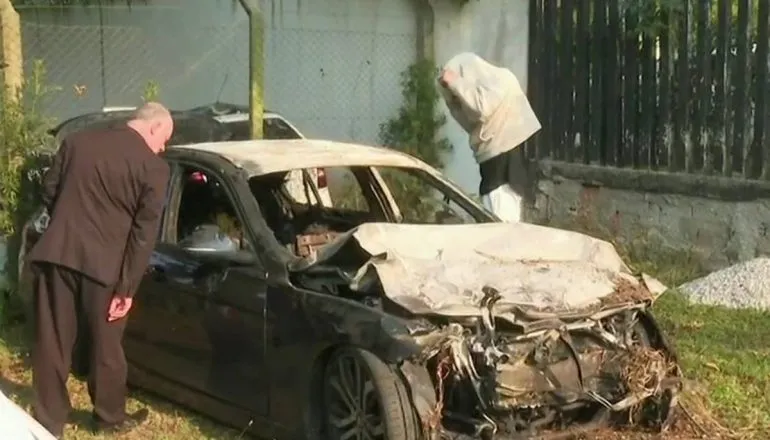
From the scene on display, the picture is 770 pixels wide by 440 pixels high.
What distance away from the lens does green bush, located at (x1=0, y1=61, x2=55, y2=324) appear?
846cm

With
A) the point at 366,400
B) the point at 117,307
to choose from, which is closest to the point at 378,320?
the point at 366,400

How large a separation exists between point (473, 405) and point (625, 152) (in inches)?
250

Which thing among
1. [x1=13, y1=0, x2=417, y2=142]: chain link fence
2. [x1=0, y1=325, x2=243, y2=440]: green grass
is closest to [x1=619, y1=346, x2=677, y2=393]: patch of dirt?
Answer: [x1=0, y1=325, x2=243, y2=440]: green grass

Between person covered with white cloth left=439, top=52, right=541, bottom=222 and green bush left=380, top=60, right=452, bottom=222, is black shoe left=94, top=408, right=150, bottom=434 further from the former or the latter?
green bush left=380, top=60, right=452, bottom=222

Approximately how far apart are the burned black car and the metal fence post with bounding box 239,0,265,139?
7.20 ft

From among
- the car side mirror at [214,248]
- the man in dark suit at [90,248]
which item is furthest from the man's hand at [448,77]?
the man in dark suit at [90,248]

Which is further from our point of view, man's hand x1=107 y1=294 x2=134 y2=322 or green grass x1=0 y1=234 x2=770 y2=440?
green grass x1=0 y1=234 x2=770 y2=440

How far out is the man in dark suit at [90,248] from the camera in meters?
5.89

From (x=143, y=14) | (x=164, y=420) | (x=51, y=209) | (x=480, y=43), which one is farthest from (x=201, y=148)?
(x=480, y=43)

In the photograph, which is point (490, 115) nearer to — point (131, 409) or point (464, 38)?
point (131, 409)

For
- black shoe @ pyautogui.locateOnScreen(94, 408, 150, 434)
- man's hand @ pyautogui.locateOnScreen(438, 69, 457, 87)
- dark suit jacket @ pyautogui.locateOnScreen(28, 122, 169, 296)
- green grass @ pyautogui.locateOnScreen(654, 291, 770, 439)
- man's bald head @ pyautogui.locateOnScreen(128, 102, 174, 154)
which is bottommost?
black shoe @ pyautogui.locateOnScreen(94, 408, 150, 434)

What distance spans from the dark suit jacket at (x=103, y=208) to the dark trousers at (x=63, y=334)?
0.31 ft

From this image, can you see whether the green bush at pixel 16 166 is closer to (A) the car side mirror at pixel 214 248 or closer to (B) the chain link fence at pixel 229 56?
(B) the chain link fence at pixel 229 56

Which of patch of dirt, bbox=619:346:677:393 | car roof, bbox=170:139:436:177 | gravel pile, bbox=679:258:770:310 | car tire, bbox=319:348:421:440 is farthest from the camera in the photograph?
gravel pile, bbox=679:258:770:310
